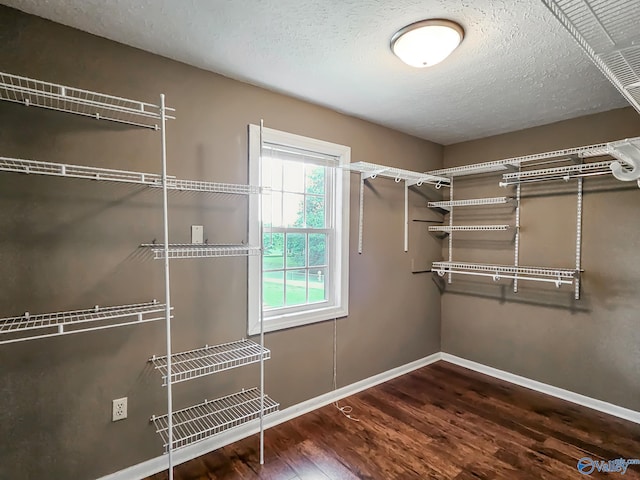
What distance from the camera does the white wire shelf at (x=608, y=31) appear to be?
1091 mm

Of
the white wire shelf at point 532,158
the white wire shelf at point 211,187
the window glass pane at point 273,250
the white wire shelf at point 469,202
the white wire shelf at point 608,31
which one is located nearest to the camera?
the white wire shelf at point 608,31

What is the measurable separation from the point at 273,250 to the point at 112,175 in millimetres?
1157

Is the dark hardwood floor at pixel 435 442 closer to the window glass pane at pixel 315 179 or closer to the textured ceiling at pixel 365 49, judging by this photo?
the window glass pane at pixel 315 179

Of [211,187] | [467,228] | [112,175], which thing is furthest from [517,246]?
[112,175]

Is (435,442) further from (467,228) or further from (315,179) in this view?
(315,179)

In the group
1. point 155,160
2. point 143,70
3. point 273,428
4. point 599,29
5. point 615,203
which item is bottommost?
point 273,428

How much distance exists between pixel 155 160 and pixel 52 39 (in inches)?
28.0

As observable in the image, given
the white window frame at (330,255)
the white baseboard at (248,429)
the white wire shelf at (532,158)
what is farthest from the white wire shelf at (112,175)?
the white wire shelf at (532,158)

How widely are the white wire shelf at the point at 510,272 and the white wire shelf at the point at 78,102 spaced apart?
9.65 feet

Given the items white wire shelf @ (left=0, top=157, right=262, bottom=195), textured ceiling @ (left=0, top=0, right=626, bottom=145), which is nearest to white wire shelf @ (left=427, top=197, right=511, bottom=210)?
textured ceiling @ (left=0, top=0, right=626, bottom=145)

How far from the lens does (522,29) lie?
1.64m

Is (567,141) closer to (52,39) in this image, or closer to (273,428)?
(273,428)

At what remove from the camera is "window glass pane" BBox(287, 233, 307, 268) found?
262 cm

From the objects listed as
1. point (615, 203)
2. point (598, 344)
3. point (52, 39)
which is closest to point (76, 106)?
Answer: point (52, 39)
